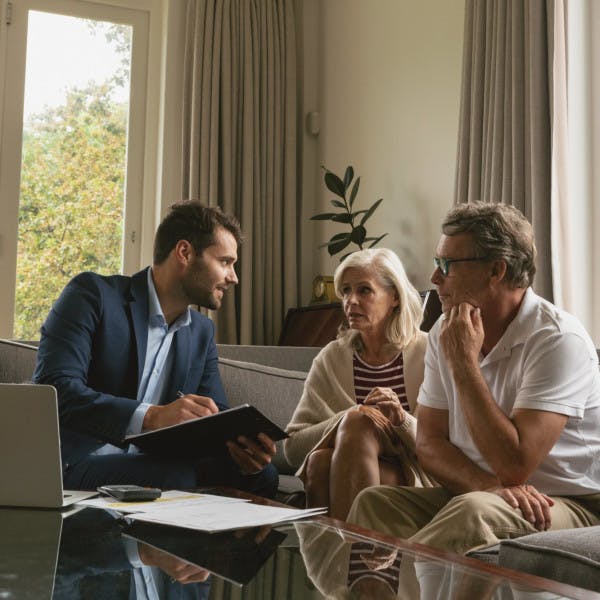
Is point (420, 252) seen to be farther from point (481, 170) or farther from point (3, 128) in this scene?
point (3, 128)

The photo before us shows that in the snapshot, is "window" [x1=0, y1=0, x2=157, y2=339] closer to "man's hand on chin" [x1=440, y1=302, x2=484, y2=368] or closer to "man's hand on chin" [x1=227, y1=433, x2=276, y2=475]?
"man's hand on chin" [x1=227, y1=433, x2=276, y2=475]

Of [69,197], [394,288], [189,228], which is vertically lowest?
[394,288]

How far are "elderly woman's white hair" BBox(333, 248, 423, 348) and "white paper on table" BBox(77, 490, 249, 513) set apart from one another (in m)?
1.13

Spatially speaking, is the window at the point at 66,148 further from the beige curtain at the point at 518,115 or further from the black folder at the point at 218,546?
the black folder at the point at 218,546

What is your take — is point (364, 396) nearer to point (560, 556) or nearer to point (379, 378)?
point (379, 378)

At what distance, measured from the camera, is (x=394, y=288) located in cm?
276

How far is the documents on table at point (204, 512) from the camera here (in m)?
1.31

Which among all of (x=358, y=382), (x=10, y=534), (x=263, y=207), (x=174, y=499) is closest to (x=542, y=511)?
(x=174, y=499)

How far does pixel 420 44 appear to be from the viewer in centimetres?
420

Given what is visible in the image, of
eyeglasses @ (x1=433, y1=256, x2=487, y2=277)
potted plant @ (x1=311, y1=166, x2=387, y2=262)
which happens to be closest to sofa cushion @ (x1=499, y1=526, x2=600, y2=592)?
eyeglasses @ (x1=433, y1=256, x2=487, y2=277)

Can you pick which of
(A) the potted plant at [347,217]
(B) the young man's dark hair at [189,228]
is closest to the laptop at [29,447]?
(B) the young man's dark hair at [189,228]

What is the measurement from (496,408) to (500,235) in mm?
396

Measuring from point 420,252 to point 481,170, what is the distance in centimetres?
79

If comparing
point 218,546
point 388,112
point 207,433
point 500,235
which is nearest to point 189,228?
point 207,433
